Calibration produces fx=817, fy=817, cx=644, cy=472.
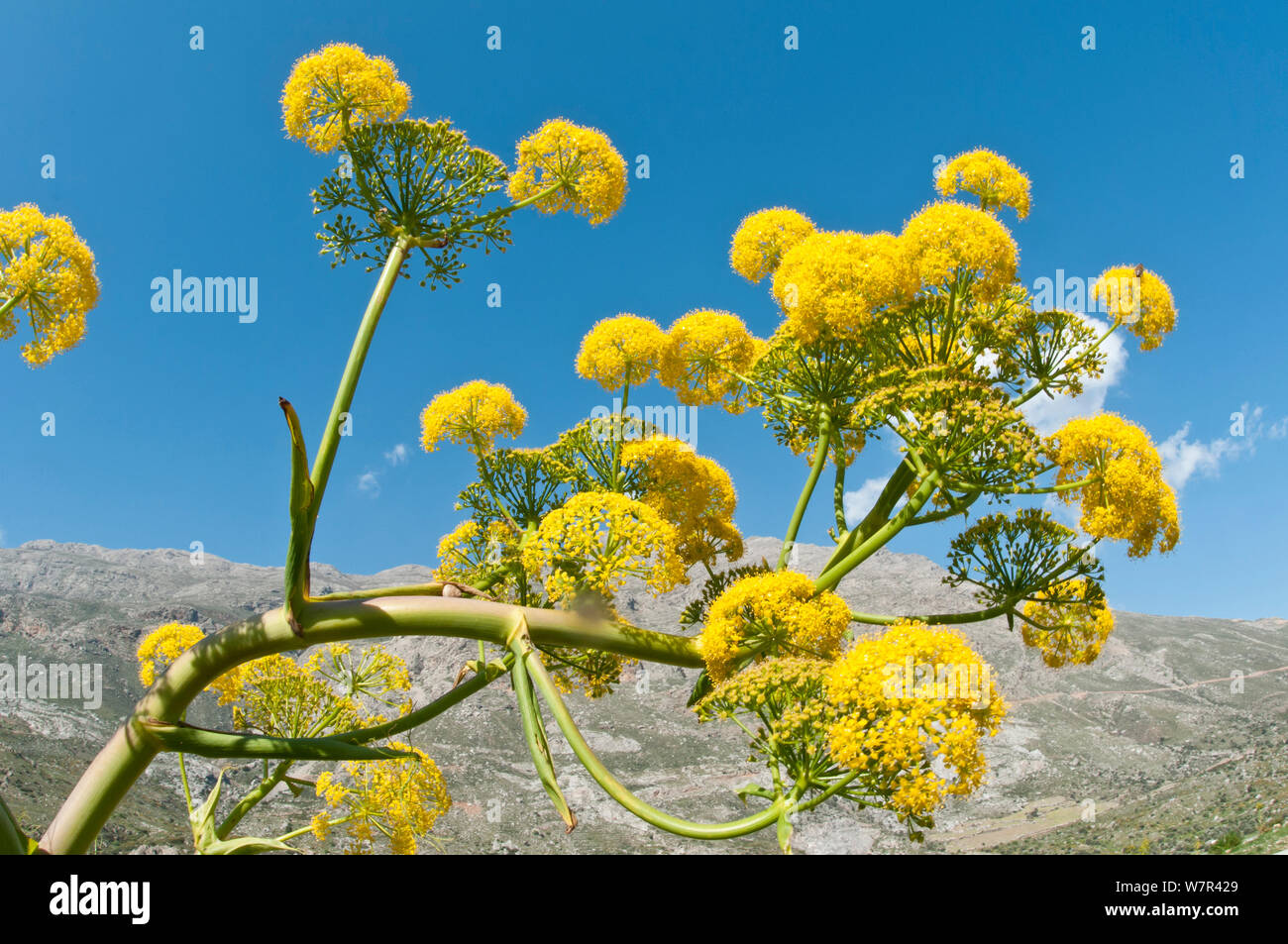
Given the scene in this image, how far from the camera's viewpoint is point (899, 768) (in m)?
2.96

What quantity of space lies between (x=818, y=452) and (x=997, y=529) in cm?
133

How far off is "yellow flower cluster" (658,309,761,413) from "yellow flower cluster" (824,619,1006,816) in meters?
2.64

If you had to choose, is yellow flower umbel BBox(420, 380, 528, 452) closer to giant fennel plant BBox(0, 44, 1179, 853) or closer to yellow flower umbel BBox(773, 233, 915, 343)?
giant fennel plant BBox(0, 44, 1179, 853)

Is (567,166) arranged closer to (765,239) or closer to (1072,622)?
(765,239)

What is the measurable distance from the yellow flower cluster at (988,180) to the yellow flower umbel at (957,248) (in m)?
0.94

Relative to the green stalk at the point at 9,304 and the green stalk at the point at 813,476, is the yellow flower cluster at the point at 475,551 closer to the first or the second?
the green stalk at the point at 813,476

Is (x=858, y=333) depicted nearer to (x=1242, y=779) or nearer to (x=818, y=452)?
(x=818, y=452)

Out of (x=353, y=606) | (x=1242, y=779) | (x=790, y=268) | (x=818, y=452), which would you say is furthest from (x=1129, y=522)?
(x=1242, y=779)

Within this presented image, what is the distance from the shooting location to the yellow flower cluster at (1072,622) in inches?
206

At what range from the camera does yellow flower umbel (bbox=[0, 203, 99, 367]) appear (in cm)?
474

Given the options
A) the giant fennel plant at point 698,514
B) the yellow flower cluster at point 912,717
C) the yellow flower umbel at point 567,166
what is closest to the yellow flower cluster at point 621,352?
the giant fennel plant at point 698,514

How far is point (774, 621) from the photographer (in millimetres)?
3875

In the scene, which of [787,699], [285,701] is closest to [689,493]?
[787,699]

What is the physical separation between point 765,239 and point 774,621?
3187 mm
